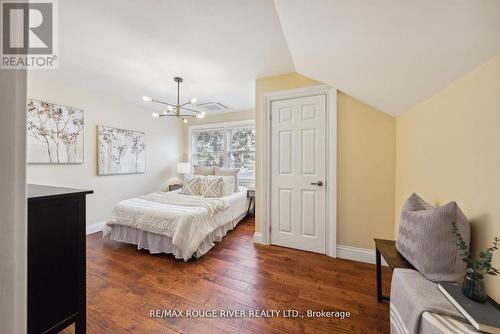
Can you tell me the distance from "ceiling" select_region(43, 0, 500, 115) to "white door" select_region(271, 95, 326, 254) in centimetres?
45

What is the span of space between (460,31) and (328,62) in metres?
0.95

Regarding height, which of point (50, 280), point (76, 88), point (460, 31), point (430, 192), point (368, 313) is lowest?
point (368, 313)

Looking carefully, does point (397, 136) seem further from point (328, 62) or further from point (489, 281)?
point (489, 281)

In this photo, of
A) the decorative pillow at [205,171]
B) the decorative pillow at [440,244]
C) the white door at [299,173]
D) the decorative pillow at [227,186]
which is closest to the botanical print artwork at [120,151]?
the decorative pillow at [205,171]

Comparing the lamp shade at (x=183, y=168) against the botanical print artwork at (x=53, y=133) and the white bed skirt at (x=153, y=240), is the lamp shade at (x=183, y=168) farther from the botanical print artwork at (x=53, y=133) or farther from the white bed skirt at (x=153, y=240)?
the white bed skirt at (x=153, y=240)

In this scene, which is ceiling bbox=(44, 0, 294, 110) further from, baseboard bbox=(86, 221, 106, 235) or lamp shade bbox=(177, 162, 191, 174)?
baseboard bbox=(86, 221, 106, 235)

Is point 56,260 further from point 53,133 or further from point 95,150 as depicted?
point 95,150

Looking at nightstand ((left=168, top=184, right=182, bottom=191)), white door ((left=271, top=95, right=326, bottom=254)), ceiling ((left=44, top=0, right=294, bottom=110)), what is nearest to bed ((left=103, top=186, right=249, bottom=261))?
white door ((left=271, top=95, right=326, bottom=254))

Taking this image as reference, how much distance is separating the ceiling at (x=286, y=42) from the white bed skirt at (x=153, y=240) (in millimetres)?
2164

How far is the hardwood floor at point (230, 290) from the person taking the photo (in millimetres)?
1392

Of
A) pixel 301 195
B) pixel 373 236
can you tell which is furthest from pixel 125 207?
pixel 373 236

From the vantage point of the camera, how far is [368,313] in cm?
149

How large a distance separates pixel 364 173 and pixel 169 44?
8.45 feet

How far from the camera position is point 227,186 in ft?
11.6
